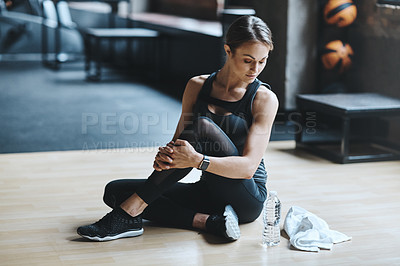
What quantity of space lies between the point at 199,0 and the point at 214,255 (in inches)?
208

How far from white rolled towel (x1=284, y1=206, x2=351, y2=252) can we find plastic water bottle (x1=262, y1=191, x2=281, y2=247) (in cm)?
7

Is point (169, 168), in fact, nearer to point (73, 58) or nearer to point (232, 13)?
point (232, 13)

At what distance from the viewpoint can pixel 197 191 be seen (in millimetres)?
2453

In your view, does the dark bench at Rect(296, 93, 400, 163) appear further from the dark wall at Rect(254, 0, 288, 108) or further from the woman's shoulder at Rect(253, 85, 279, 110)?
the woman's shoulder at Rect(253, 85, 279, 110)

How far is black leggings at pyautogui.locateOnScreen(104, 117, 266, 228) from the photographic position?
7.15 feet

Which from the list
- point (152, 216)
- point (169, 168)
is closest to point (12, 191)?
point (152, 216)

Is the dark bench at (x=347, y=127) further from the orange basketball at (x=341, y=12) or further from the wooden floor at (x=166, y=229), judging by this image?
the orange basketball at (x=341, y=12)

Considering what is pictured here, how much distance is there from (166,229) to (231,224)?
1.02ft

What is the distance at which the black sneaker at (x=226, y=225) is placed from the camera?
2266mm

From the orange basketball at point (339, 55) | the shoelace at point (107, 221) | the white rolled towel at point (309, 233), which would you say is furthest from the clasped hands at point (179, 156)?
the orange basketball at point (339, 55)

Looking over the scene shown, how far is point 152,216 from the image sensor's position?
2.45m

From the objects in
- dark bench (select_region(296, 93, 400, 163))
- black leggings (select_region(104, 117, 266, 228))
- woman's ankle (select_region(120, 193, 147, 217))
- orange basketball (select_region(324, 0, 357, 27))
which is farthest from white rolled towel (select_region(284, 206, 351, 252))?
A: orange basketball (select_region(324, 0, 357, 27))

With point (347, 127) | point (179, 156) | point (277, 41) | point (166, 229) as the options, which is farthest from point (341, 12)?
point (179, 156)

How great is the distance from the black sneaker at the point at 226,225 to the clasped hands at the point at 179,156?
0.28 m
